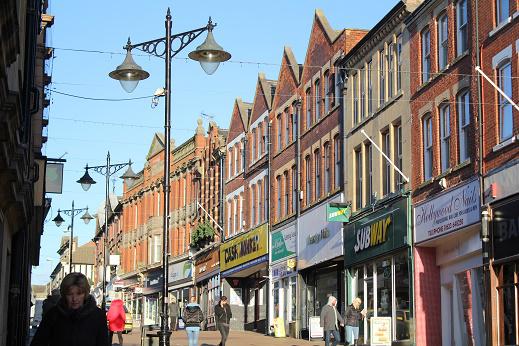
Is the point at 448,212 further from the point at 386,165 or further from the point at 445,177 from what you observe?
the point at 386,165

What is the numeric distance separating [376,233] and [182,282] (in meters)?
34.3

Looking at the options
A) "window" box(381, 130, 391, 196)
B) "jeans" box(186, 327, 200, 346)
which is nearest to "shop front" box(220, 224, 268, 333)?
"window" box(381, 130, 391, 196)

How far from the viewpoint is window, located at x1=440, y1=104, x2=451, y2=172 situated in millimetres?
29016

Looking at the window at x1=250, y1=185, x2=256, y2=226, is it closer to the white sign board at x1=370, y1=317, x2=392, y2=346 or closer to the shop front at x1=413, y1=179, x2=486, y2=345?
the shop front at x1=413, y1=179, x2=486, y2=345

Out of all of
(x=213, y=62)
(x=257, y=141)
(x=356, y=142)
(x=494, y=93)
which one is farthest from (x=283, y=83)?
(x=213, y=62)

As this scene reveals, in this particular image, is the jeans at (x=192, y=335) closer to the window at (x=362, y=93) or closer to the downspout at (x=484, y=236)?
the downspout at (x=484, y=236)

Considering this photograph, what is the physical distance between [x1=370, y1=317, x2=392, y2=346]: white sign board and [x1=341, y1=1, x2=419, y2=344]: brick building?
105 centimetres

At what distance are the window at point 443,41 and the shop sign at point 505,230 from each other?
5.94 metres

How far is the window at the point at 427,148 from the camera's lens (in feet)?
99.1

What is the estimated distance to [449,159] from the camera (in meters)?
28.8

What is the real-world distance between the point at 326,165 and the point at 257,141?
470 inches

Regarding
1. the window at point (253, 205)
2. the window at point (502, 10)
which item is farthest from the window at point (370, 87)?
the window at point (253, 205)

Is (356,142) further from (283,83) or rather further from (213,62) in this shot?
(213,62)

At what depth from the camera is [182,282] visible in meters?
66.2
